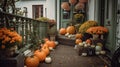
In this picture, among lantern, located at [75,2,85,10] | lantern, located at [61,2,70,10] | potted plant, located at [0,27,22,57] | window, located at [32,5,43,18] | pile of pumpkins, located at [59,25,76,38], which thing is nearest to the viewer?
potted plant, located at [0,27,22,57]

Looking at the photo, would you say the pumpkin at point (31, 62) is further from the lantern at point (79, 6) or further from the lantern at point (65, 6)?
the lantern at point (65, 6)

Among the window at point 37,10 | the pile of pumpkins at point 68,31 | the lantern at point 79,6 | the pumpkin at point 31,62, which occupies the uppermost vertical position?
the window at point 37,10

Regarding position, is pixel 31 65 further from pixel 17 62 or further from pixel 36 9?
pixel 36 9

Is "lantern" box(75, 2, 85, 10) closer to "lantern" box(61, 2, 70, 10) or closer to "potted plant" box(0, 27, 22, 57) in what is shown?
"lantern" box(61, 2, 70, 10)

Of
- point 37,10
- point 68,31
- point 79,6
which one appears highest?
point 37,10

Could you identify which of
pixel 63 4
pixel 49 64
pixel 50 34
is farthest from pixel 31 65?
pixel 63 4

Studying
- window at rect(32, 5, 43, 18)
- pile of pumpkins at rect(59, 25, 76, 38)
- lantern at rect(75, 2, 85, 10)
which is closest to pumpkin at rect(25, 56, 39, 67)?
pile of pumpkins at rect(59, 25, 76, 38)

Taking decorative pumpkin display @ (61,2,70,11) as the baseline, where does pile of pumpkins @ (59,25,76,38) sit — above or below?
below

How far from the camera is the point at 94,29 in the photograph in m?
7.13

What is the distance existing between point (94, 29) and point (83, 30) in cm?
127

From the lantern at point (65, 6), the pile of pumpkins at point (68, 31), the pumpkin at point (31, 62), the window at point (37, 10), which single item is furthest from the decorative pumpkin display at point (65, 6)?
the window at point (37, 10)

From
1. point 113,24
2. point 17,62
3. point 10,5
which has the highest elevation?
point 10,5

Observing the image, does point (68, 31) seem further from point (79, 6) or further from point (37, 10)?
point (37, 10)

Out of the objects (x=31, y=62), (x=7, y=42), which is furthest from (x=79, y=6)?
(x=7, y=42)
